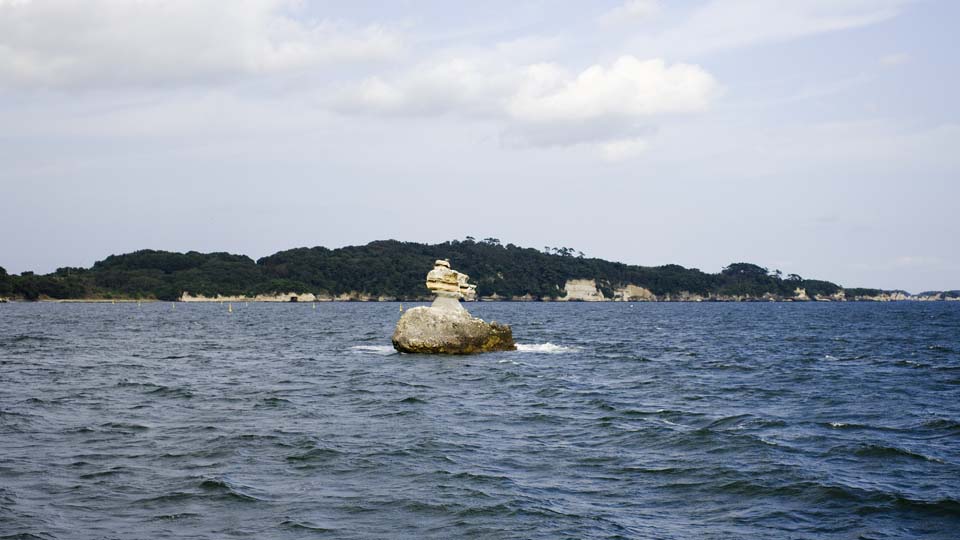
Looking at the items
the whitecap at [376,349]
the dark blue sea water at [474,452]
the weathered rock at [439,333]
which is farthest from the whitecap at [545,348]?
the dark blue sea water at [474,452]

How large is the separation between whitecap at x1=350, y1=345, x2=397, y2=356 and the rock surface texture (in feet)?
9.12

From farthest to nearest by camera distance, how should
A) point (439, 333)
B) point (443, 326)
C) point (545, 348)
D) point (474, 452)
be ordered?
1. point (545, 348)
2. point (443, 326)
3. point (439, 333)
4. point (474, 452)

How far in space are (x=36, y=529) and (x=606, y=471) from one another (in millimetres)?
10338

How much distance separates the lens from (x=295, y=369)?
37031 millimetres

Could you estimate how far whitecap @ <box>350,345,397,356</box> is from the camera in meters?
45.8

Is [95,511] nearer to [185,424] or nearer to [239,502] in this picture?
[239,502]

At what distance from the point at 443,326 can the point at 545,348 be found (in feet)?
33.8

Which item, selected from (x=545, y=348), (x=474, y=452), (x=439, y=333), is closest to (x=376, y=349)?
(x=439, y=333)

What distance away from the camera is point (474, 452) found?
1848cm

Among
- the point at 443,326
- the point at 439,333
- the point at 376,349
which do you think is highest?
the point at 443,326

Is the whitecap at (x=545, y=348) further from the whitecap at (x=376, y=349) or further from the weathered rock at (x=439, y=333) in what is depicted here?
the whitecap at (x=376, y=349)

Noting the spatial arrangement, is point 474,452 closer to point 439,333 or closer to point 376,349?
point 439,333

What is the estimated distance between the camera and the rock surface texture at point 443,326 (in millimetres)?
41188

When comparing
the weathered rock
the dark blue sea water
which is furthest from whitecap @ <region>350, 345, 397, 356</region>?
the dark blue sea water
